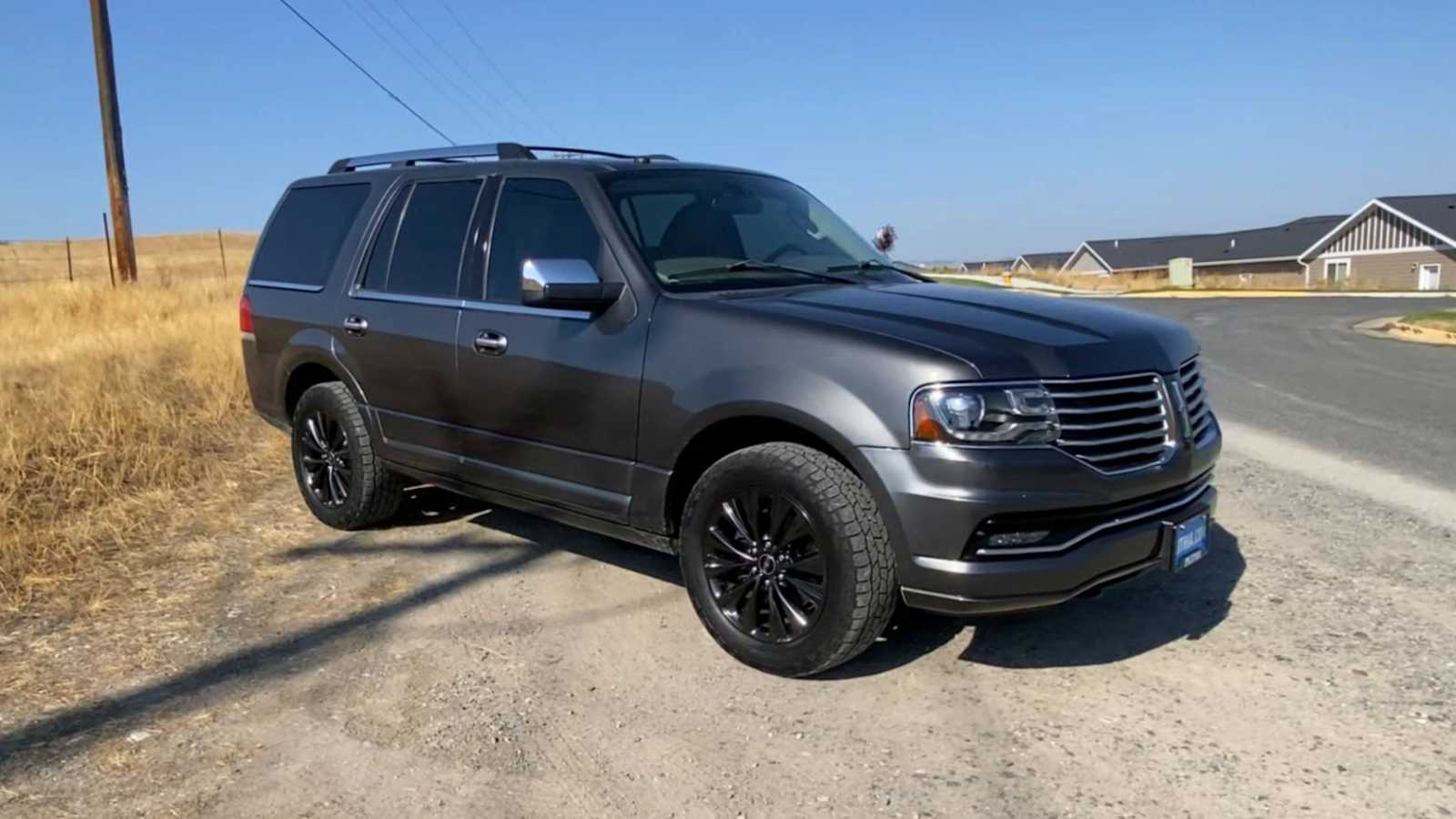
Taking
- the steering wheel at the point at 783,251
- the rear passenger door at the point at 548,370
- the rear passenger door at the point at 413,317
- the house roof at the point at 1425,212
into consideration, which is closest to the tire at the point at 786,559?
the rear passenger door at the point at 548,370

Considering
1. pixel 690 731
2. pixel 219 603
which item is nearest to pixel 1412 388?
pixel 690 731

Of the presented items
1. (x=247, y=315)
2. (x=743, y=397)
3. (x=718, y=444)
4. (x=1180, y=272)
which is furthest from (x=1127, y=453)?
(x=1180, y=272)

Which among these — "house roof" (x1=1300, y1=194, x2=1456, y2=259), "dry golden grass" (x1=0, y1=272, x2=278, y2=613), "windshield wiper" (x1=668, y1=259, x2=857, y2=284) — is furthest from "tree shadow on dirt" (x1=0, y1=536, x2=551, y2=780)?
"house roof" (x1=1300, y1=194, x2=1456, y2=259)

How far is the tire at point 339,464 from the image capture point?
219 inches

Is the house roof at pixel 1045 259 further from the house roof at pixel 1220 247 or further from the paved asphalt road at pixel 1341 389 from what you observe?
the paved asphalt road at pixel 1341 389

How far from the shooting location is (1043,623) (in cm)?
434

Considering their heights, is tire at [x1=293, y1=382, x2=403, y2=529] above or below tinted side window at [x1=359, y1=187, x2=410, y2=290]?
below

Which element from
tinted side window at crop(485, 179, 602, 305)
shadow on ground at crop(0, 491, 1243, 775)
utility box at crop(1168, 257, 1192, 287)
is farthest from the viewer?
utility box at crop(1168, 257, 1192, 287)

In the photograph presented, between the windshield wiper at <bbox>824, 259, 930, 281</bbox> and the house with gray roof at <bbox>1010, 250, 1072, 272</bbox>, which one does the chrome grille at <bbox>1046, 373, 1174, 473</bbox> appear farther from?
the house with gray roof at <bbox>1010, 250, 1072, 272</bbox>

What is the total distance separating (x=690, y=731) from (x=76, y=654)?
2.46 metres

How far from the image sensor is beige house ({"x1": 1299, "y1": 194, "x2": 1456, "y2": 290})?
53.9 metres

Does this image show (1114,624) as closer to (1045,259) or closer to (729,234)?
(729,234)

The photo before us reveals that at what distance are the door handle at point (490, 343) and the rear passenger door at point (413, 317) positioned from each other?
0.20m

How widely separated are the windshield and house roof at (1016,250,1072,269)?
10417cm
